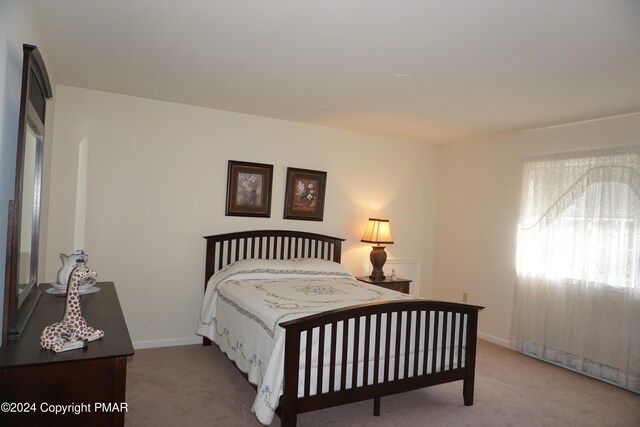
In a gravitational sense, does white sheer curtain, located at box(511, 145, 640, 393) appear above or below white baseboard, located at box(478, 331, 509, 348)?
above

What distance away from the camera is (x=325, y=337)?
2.49 meters

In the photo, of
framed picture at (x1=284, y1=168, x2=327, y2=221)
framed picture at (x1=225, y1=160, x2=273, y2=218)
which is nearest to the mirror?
framed picture at (x1=225, y1=160, x2=273, y2=218)

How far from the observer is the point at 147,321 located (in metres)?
3.95

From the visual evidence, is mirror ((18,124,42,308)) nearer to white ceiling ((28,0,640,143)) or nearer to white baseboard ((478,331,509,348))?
white ceiling ((28,0,640,143))

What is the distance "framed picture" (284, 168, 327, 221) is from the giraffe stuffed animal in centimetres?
295

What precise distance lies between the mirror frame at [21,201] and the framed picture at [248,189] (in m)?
2.08

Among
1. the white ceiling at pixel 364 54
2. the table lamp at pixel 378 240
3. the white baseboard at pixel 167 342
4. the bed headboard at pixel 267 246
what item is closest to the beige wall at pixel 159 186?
the white baseboard at pixel 167 342

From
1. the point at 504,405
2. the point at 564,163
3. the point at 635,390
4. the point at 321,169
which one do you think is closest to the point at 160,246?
the point at 321,169

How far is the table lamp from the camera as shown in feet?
15.7

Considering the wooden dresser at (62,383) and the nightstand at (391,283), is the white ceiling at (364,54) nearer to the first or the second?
the wooden dresser at (62,383)

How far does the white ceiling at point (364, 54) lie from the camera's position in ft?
6.79

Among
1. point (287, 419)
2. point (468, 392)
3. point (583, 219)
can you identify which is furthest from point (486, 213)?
point (287, 419)

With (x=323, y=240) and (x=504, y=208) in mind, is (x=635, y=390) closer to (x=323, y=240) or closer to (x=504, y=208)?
(x=504, y=208)

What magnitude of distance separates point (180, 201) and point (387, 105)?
2.10 metres
